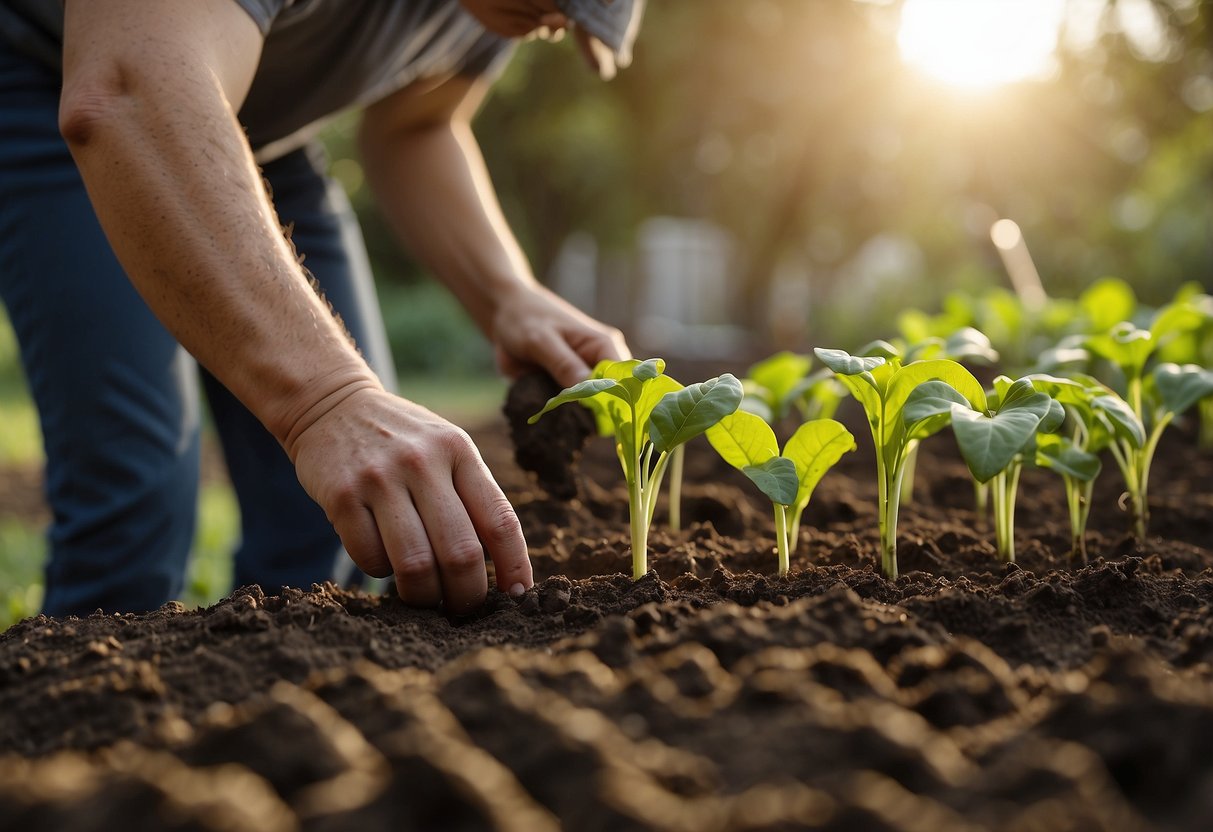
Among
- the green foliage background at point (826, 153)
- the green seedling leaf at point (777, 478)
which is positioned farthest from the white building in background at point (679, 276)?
the green seedling leaf at point (777, 478)

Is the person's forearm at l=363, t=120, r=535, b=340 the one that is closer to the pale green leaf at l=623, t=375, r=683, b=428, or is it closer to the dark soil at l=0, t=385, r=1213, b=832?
the pale green leaf at l=623, t=375, r=683, b=428

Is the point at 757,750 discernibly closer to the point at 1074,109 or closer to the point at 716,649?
the point at 716,649

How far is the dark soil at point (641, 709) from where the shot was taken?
2.47ft

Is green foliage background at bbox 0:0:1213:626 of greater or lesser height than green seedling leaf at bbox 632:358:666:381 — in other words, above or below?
above

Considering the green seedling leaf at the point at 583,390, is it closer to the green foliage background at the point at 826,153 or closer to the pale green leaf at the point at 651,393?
the pale green leaf at the point at 651,393

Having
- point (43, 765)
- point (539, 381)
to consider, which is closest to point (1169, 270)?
point (539, 381)

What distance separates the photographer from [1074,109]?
14602 mm

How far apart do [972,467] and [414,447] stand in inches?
30.0

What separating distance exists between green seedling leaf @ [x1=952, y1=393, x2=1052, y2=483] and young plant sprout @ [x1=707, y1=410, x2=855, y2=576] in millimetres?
301

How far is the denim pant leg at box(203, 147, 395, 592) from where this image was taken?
276cm

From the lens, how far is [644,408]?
1696mm

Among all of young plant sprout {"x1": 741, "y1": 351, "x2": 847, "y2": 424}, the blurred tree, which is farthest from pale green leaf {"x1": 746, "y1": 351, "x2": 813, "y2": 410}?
the blurred tree

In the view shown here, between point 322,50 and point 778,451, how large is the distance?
4.87 ft

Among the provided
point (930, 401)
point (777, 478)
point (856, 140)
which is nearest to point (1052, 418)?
point (930, 401)
